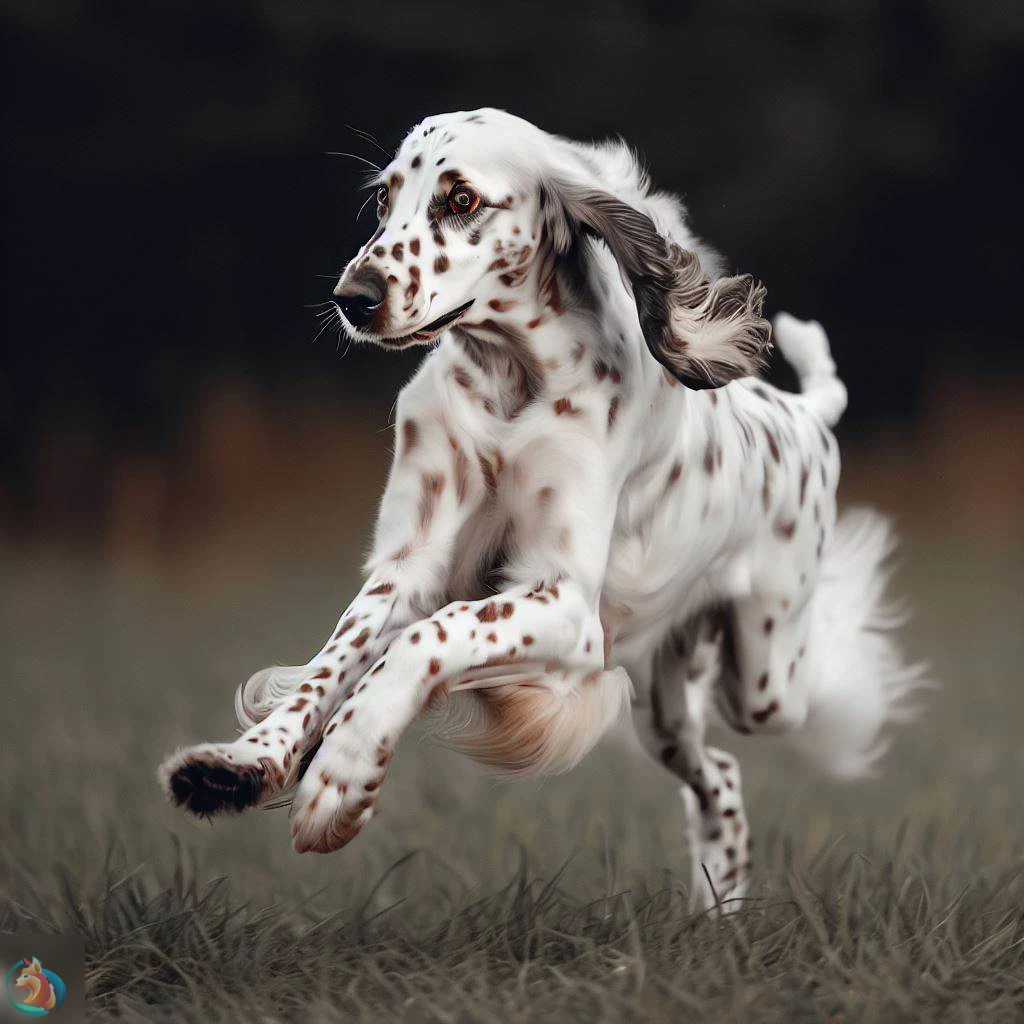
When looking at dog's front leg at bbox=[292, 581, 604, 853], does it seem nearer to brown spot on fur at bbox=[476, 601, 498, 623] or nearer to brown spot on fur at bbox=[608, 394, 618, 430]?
brown spot on fur at bbox=[476, 601, 498, 623]

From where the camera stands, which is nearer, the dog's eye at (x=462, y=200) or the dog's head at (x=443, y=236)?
the dog's head at (x=443, y=236)

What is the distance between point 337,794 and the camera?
298cm

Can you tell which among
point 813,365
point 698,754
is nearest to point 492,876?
point 698,754

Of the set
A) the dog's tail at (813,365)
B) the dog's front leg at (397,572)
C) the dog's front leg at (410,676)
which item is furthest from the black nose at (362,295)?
the dog's tail at (813,365)

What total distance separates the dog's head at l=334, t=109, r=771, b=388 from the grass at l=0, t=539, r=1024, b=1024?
1266mm

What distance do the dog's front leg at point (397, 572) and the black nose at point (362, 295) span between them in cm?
47

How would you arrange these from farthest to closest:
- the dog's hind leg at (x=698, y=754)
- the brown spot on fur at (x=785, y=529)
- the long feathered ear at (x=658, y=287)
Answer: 1. the dog's hind leg at (x=698, y=754)
2. the brown spot on fur at (x=785, y=529)
3. the long feathered ear at (x=658, y=287)

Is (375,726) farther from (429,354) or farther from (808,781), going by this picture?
(808,781)

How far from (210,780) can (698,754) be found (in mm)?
1947

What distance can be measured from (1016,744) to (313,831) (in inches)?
198

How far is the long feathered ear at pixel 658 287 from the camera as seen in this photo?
10.9 feet

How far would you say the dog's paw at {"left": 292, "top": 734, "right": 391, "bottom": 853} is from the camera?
297 centimetres

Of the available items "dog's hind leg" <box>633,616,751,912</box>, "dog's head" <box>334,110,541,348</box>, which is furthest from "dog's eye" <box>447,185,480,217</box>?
"dog's hind leg" <box>633,616,751,912</box>

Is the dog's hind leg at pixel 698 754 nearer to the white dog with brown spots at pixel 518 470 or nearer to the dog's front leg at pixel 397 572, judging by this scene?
the white dog with brown spots at pixel 518 470
